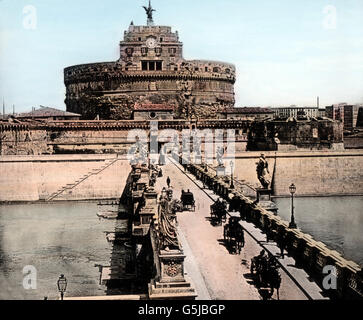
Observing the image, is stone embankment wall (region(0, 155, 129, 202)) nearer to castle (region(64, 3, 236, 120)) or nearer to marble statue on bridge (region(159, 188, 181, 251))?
castle (region(64, 3, 236, 120))

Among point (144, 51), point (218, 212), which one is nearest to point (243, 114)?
point (144, 51)

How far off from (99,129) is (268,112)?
1847 centimetres

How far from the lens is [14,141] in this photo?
42.1 meters

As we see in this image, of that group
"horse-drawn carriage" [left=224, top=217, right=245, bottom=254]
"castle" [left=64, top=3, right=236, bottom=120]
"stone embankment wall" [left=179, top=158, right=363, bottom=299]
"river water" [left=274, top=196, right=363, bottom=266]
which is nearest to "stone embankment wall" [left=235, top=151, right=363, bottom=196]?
"river water" [left=274, top=196, right=363, bottom=266]

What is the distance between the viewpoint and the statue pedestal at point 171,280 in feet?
28.3

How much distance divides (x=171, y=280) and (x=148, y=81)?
50.0m

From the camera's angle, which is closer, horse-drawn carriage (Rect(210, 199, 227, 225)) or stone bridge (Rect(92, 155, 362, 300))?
stone bridge (Rect(92, 155, 362, 300))

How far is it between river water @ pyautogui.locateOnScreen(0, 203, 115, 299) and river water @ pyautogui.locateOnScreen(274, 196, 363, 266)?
9.33 m

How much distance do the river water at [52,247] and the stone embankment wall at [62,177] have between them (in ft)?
4.32

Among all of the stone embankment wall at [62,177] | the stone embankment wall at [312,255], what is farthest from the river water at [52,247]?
the stone embankment wall at [312,255]

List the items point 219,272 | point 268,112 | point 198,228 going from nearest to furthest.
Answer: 1. point 219,272
2. point 198,228
3. point 268,112

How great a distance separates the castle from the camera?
5747 cm
